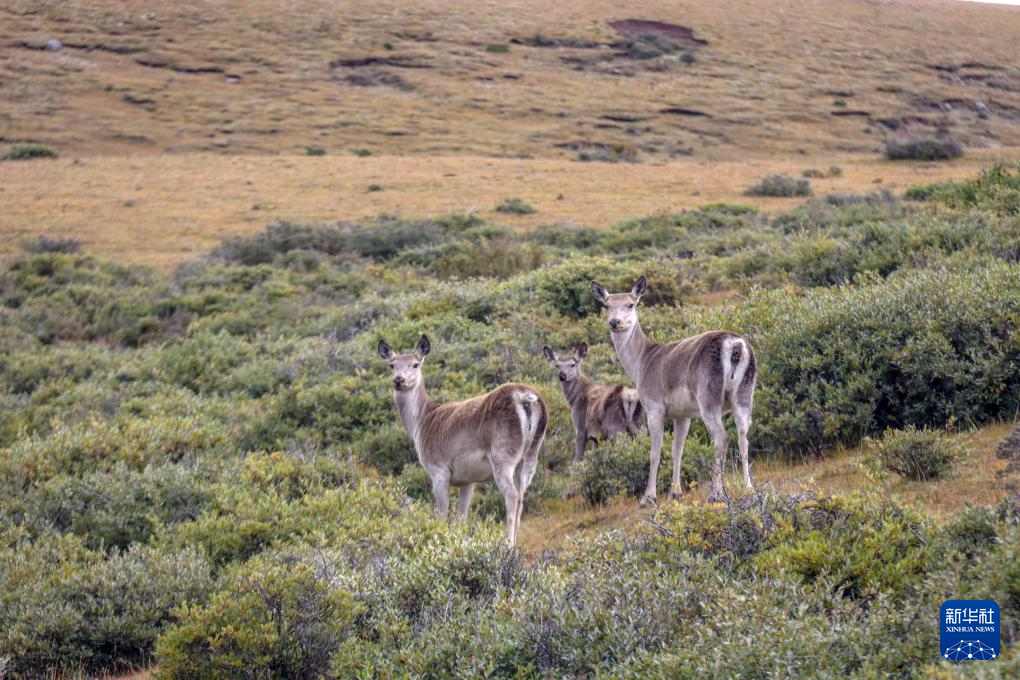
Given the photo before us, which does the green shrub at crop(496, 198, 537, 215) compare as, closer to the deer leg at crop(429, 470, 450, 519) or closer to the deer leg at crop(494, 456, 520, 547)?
the deer leg at crop(429, 470, 450, 519)

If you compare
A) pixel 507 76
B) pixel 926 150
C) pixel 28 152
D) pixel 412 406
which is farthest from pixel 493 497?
pixel 507 76

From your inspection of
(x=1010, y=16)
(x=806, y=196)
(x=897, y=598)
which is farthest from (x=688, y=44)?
(x=897, y=598)

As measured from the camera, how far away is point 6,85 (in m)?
64.6

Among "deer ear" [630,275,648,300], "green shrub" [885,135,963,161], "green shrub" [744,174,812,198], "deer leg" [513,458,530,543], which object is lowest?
"green shrub" [744,174,812,198]

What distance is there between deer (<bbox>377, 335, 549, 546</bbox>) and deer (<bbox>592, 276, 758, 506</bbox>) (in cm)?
134

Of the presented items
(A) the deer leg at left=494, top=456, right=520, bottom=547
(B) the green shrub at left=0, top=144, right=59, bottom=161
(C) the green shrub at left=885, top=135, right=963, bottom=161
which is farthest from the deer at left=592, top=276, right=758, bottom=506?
(B) the green shrub at left=0, top=144, right=59, bottom=161

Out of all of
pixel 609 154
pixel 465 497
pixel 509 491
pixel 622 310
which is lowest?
pixel 609 154

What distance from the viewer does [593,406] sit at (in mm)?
12945

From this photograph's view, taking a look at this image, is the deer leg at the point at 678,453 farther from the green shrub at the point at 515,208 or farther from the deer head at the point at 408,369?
the green shrub at the point at 515,208

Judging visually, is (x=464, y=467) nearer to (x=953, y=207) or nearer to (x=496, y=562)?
(x=496, y=562)

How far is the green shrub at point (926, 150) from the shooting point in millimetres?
48844

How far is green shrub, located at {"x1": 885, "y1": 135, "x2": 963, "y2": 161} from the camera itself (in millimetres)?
48844

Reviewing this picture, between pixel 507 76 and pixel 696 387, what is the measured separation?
66.6 metres

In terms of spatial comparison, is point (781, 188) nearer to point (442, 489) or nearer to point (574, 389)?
point (574, 389)
